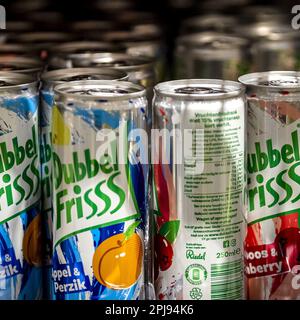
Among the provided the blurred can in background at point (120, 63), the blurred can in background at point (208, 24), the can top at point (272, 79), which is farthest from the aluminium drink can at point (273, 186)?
the blurred can in background at point (208, 24)

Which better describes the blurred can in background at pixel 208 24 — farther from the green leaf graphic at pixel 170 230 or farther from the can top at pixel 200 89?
the green leaf graphic at pixel 170 230

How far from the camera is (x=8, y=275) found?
139 centimetres

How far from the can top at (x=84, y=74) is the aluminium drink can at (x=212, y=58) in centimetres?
16

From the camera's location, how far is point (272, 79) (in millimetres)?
1458

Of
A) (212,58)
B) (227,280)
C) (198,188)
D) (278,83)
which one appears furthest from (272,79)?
(227,280)

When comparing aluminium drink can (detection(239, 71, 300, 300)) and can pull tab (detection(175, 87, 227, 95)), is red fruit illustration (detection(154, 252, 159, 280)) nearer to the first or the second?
aluminium drink can (detection(239, 71, 300, 300))

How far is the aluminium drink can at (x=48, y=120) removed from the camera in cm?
144

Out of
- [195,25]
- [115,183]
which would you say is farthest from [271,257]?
[195,25]

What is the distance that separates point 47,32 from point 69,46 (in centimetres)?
22

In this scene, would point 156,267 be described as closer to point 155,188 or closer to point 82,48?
point 155,188

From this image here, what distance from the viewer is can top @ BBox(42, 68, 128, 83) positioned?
4.85ft

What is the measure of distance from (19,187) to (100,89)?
Answer: 0.25 m

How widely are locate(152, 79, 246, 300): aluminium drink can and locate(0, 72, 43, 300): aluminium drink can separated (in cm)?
25

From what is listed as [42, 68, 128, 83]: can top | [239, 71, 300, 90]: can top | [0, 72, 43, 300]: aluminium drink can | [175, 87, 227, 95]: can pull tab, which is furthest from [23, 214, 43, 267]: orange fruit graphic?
[239, 71, 300, 90]: can top
